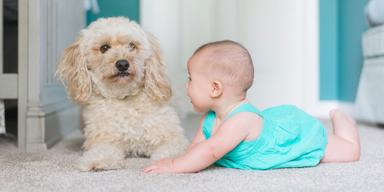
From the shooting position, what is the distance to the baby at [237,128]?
4.02ft

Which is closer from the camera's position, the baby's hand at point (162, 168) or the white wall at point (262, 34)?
the baby's hand at point (162, 168)

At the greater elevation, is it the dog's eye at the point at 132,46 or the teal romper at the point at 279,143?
the dog's eye at the point at 132,46

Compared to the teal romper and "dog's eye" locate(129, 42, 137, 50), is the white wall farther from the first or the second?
the teal romper

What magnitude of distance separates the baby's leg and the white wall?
5.95 feet

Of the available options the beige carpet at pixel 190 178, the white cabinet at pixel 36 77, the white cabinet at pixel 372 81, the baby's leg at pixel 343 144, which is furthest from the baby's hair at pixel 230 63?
the white cabinet at pixel 372 81

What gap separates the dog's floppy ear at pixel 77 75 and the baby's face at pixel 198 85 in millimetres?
446

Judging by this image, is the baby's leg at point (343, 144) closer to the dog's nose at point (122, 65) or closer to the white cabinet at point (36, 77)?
the dog's nose at point (122, 65)

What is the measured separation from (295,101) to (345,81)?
46cm

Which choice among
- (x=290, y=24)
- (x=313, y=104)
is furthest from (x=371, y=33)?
(x=313, y=104)

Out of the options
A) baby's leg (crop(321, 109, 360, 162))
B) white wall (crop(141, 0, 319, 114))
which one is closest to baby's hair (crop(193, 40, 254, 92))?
baby's leg (crop(321, 109, 360, 162))

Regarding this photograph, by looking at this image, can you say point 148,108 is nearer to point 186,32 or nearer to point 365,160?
point 365,160

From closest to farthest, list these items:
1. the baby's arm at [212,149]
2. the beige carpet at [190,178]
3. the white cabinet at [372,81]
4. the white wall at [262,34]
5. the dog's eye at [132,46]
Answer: the beige carpet at [190,178]
the baby's arm at [212,149]
the dog's eye at [132,46]
the white cabinet at [372,81]
the white wall at [262,34]

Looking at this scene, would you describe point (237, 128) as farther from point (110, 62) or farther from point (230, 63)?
point (110, 62)

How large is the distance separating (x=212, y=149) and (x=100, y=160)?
31 centimetres
